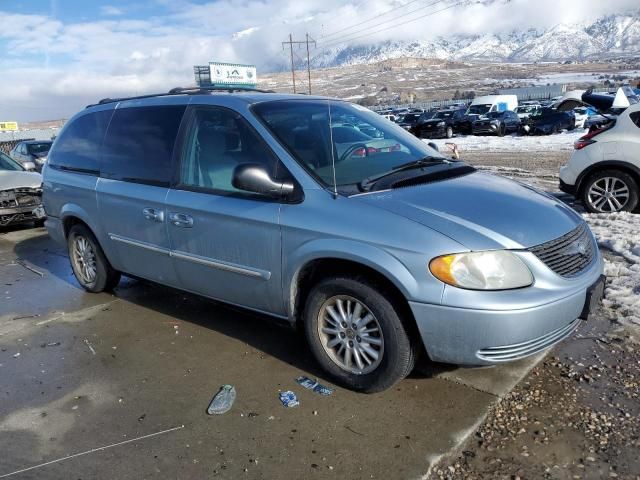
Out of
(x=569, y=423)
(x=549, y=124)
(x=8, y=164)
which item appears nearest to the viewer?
(x=569, y=423)

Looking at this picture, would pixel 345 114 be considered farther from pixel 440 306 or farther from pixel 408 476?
pixel 408 476

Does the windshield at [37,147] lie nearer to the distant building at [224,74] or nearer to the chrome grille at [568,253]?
the chrome grille at [568,253]

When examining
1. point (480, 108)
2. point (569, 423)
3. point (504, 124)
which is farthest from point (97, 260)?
point (480, 108)

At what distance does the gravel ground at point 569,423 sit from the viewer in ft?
8.51

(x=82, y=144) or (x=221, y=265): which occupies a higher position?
(x=82, y=144)

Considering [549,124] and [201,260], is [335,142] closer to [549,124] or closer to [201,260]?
[201,260]

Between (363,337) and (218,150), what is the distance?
166cm

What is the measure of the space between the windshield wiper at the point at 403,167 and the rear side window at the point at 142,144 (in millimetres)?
1552

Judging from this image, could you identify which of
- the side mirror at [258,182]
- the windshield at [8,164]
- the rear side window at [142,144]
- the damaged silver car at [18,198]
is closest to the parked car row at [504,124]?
the windshield at [8,164]

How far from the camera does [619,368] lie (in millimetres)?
3473

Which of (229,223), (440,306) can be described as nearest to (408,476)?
(440,306)

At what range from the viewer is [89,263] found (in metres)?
5.29

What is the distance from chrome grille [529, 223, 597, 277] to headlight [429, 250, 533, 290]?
0.21 m

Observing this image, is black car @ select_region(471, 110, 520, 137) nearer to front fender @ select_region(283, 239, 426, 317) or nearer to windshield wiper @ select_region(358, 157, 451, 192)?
windshield wiper @ select_region(358, 157, 451, 192)
